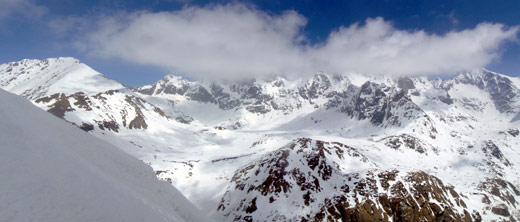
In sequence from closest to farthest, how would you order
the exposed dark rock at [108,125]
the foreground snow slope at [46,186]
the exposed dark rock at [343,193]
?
the foreground snow slope at [46,186] → the exposed dark rock at [343,193] → the exposed dark rock at [108,125]

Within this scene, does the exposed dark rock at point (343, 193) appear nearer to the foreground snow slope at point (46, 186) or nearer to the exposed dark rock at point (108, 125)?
the foreground snow slope at point (46, 186)

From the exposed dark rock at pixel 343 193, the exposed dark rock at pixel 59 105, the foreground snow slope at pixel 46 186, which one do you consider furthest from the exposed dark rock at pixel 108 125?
the foreground snow slope at pixel 46 186

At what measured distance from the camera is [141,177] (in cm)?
2725

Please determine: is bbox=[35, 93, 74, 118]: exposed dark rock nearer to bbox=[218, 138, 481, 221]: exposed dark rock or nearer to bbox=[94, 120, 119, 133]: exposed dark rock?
bbox=[94, 120, 119, 133]: exposed dark rock

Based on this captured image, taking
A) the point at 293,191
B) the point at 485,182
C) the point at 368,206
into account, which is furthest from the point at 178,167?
the point at 485,182

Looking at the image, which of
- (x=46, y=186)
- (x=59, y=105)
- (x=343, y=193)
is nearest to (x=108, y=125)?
(x=59, y=105)

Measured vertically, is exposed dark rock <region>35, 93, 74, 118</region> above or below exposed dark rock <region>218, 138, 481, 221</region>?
above

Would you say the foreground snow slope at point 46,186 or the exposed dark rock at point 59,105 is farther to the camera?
the exposed dark rock at point 59,105

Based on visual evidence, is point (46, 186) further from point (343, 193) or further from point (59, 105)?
point (59, 105)

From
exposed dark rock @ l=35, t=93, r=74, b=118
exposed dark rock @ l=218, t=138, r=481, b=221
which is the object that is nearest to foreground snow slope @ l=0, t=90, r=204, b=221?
exposed dark rock @ l=218, t=138, r=481, b=221

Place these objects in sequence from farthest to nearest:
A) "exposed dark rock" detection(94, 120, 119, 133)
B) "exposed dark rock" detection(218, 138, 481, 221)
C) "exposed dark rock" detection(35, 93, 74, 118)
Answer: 1. "exposed dark rock" detection(94, 120, 119, 133)
2. "exposed dark rock" detection(35, 93, 74, 118)
3. "exposed dark rock" detection(218, 138, 481, 221)

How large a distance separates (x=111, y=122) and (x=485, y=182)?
222 metres

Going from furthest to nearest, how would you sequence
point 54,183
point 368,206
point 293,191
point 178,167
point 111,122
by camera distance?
point 111,122
point 178,167
point 293,191
point 368,206
point 54,183

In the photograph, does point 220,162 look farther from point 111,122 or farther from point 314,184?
point 111,122
